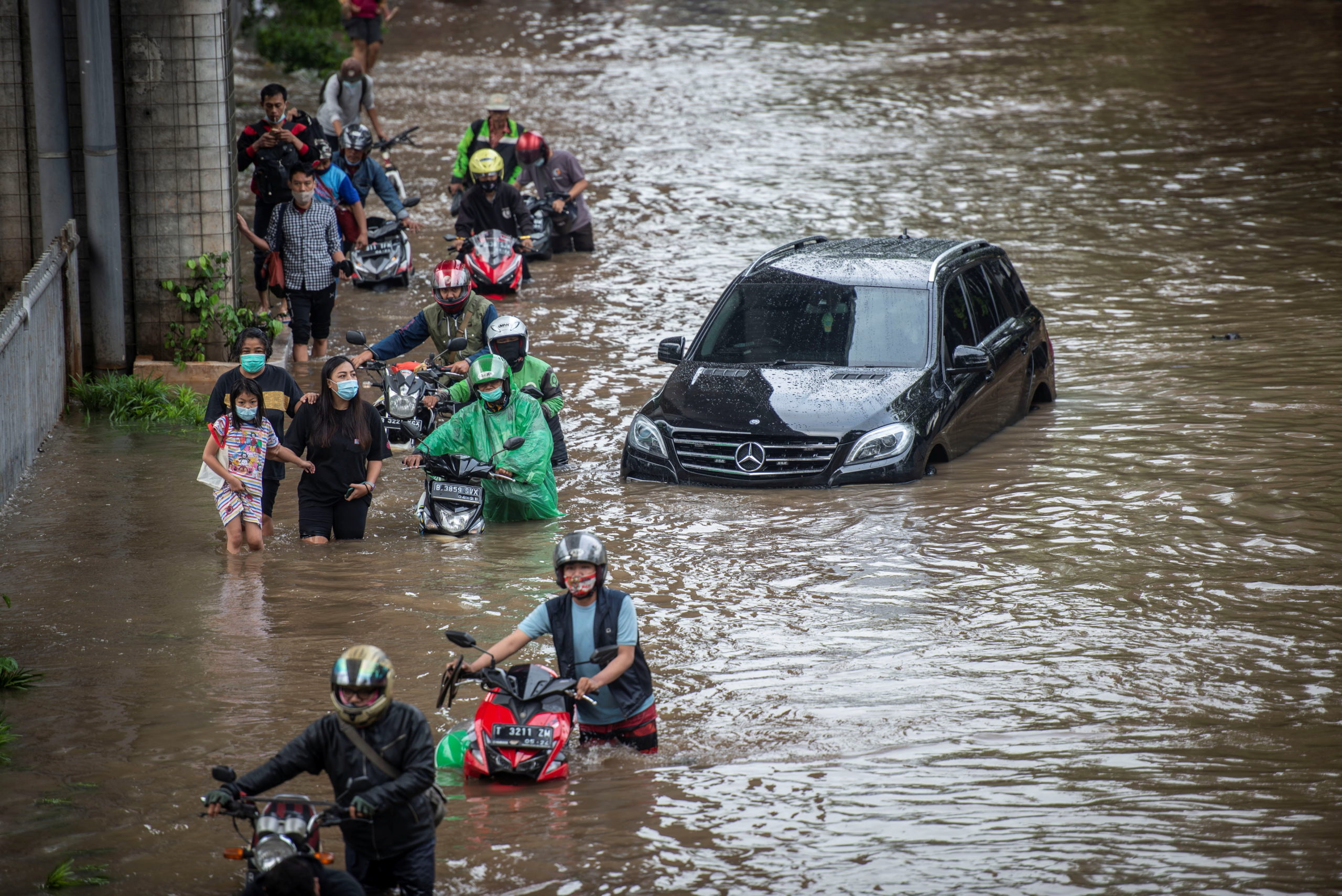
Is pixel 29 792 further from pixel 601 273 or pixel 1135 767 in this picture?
pixel 601 273

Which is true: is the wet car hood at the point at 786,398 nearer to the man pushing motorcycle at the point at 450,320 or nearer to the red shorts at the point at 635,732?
the man pushing motorcycle at the point at 450,320

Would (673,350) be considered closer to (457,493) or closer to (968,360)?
(968,360)

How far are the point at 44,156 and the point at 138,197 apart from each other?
2.87ft

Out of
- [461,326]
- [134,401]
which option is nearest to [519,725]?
[461,326]

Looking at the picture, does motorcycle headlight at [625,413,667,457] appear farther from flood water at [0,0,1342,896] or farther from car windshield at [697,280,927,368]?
car windshield at [697,280,927,368]

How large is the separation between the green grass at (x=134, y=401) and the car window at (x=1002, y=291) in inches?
263

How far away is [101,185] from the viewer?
14.0m

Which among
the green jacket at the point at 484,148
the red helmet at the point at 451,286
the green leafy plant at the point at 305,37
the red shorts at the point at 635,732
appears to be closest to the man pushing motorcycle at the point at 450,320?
the red helmet at the point at 451,286

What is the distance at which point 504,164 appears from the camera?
18.9 meters

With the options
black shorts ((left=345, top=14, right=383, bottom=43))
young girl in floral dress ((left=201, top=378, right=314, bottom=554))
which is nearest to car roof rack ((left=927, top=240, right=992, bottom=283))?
young girl in floral dress ((left=201, top=378, right=314, bottom=554))

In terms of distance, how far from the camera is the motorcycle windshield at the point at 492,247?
16734 millimetres

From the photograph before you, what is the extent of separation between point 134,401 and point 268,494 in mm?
3569

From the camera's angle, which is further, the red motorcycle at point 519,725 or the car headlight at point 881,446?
the car headlight at point 881,446

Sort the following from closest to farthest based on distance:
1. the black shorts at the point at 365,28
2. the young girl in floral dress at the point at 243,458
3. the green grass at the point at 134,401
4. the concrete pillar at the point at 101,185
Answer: the young girl in floral dress at the point at 243,458 → the concrete pillar at the point at 101,185 → the green grass at the point at 134,401 → the black shorts at the point at 365,28
